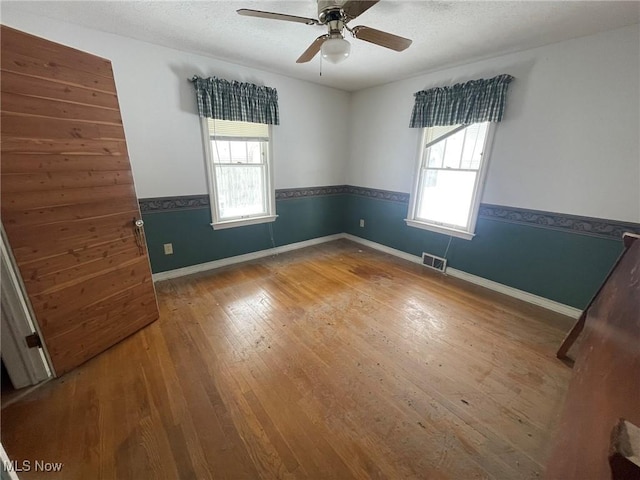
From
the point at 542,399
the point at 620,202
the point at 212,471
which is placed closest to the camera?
the point at 212,471

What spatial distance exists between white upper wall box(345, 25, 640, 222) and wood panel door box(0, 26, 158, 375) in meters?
3.35

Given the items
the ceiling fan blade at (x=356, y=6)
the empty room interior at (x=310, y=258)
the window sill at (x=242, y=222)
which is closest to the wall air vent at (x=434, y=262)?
the empty room interior at (x=310, y=258)

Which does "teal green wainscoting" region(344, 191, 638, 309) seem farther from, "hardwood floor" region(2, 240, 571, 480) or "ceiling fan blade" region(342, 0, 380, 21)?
"ceiling fan blade" region(342, 0, 380, 21)

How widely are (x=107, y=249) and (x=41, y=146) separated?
0.71 meters

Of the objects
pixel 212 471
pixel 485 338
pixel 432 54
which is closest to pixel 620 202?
pixel 485 338

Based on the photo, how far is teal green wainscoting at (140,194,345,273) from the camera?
112 inches

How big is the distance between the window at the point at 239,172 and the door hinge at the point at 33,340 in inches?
73.6

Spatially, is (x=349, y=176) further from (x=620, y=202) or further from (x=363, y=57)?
(x=620, y=202)

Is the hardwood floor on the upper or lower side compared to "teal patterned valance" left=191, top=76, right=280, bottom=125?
lower

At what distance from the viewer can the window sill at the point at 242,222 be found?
10.7 feet

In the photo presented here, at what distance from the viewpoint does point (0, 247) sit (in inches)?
53.8

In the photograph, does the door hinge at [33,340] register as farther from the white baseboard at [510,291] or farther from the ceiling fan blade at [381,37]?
the white baseboard at [510,291]

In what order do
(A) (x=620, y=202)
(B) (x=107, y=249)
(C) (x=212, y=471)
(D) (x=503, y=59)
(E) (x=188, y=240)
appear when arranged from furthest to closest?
1. (E) (x=188, y=240)
2. (D) (x=503, y=59)
3. (A) (x=620, y=202)
4. (B) (x=107, y=249)
5. (C) (x=212, y=471)

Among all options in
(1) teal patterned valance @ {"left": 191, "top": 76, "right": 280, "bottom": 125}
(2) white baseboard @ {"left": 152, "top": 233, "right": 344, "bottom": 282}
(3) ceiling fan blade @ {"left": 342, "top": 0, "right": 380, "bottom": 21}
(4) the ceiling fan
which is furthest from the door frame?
(3) ceiling fan blade @ {"left": 342, "top": 0, "right": 380, "bottom": 21}
